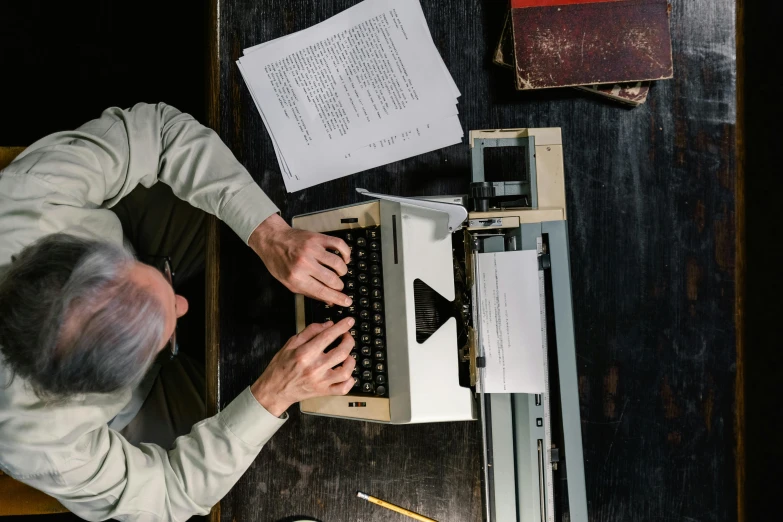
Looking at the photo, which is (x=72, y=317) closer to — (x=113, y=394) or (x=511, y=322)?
(x=113, y=394)

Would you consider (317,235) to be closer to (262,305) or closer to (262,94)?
(262,305)

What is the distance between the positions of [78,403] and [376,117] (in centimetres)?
89

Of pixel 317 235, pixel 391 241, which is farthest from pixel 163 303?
pixel 391 241

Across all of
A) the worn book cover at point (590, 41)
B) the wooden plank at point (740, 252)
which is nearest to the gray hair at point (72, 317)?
the worn book cover at point (590, 41)

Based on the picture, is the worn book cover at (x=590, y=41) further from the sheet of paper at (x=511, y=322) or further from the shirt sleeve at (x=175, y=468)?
the shirt sleeve at (x=175, y=468)

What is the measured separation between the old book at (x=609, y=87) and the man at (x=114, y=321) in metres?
0.58

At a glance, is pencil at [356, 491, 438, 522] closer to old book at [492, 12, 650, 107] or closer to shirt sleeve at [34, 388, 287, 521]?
shirt sleeve at [34, 388, 287, 521]

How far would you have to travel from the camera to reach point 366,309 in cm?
129

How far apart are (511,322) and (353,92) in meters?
0.67

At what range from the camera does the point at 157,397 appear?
1591 millimetres

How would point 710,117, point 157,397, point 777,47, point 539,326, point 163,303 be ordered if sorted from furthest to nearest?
point 157,397 → point 777,47 → point 710,117 → point 163,303 → point 539,326

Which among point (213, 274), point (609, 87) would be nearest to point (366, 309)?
point (213, 274)

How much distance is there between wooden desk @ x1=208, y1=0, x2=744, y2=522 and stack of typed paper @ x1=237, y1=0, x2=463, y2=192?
0.18 feet

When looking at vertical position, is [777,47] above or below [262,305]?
above
